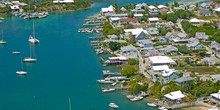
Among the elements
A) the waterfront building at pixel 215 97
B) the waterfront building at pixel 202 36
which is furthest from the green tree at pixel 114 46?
the waterfront building at pixel 215 97

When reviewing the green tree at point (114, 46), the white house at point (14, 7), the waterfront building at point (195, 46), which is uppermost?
the white house at point (14, 7)

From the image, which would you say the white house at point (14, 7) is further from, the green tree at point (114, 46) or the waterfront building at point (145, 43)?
the waterfront building at point (145, 43)

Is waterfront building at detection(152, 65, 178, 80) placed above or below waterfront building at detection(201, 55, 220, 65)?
below

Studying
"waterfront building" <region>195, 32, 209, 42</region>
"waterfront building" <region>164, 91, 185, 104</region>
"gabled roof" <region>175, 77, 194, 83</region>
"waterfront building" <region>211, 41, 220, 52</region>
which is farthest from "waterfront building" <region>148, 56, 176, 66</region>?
"waterfront building" <region>195, 32, 209, 42</region>

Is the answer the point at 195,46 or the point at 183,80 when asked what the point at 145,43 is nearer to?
the point at 195,46

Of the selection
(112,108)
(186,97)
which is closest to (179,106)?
(186,97)

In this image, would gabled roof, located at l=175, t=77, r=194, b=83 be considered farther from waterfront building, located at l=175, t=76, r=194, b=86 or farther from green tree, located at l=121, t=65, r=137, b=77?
green tree, located at l=121, t=65, r=137, b=77
